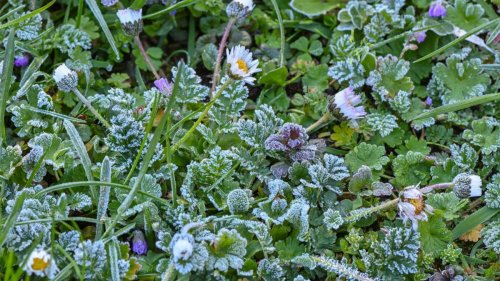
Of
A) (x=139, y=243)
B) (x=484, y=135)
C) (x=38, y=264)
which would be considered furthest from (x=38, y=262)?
(x=484, y=135)

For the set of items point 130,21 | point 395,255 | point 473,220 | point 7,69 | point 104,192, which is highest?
point 7,69

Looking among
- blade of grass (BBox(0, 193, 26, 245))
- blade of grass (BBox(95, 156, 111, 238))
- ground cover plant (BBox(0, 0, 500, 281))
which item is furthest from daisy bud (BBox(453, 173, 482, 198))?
blade of grass (BBox(0, 193, 26, 245))

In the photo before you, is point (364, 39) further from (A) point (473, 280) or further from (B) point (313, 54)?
(A) point (473, 280)

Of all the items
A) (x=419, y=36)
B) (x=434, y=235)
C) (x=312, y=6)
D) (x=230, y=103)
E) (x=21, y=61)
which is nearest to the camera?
(x=434, y=235)

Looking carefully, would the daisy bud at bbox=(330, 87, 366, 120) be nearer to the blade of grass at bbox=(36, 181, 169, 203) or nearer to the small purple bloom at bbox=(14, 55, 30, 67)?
the blade of grass at bbox=(36, 181, 169, 203)

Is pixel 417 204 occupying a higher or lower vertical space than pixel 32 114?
lower

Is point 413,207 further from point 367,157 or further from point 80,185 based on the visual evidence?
point 80,185

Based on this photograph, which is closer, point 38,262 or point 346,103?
point 38,262
